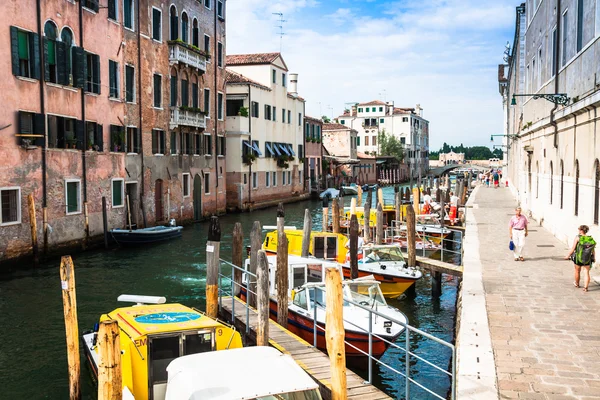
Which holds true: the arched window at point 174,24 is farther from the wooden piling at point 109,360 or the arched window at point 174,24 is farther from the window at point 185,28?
the wooden piling at point 109,360

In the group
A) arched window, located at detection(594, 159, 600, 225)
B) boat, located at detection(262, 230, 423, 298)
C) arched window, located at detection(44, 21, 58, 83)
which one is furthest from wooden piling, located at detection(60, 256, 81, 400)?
arched window, located at detection(44, 21, 58, 83)

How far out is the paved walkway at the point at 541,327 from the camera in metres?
6.16

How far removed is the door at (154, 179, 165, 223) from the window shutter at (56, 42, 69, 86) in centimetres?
791

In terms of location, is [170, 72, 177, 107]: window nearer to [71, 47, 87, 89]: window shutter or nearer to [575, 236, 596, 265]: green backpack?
[71, 47, 87, 89]: window shutter

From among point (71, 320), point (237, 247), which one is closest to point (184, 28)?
point (237, 247)

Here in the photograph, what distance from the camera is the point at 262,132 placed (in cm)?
3853

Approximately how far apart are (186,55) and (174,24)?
1499 millimetres

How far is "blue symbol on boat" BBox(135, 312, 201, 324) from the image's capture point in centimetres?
819

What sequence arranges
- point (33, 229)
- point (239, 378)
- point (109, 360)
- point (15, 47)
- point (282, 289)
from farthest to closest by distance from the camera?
1. point (33, 229)
2. point (15, 47)
3. point (282, 289)
4. point (109, 360)
5. point (239, 378)

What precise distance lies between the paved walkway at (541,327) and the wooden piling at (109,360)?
3901mm

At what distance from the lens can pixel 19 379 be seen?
31.5 feet

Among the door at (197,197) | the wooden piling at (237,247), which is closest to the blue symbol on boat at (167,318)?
the wooden piling at (237,247)

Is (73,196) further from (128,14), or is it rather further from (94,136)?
(128,14)

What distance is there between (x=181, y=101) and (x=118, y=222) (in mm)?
7907
